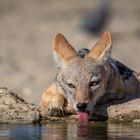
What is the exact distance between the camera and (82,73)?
42.8 ft

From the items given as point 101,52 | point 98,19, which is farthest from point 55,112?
point 98,19

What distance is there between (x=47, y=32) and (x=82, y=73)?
1555cm

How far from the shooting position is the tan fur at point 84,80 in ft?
42.6

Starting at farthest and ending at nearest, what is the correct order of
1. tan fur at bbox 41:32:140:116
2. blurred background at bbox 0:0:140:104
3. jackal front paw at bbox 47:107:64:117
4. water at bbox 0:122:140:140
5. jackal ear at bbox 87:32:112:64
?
blurred background at bbox 0:0:140:104
jackal ear at bbox 87:32:112:64
jackal front paw at bbox 47:107:64:117
tan fur at bbox 41:32:140:116
water at bbox 0:122:140:140

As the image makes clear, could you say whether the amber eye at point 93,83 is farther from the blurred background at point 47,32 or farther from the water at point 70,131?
the blurred background at point 47,32

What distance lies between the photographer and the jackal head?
12836mm

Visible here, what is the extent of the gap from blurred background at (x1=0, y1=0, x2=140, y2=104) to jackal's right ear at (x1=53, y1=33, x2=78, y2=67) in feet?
12.9

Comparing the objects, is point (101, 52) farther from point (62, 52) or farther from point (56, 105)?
point (56, 105)

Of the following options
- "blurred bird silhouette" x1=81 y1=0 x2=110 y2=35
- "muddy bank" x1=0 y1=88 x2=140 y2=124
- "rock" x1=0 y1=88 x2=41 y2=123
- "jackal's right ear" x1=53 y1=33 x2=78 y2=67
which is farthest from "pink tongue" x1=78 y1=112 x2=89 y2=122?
"blurred bird silhouette" x1=81 y1=0 x2=110 y2=35

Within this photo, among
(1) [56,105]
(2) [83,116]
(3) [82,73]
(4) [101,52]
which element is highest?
(4) [101,52]

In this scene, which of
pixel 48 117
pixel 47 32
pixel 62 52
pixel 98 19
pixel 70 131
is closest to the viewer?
pixel 70 131

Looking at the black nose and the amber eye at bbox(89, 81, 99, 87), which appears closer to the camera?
the black nose

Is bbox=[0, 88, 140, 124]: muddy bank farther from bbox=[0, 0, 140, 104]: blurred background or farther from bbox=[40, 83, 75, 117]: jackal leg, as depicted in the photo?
bbox=[0, 0, 140, 104]: blurred background

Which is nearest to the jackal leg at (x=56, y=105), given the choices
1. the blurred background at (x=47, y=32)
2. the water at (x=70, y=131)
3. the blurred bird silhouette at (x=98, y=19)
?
the water at (x=70, y=131)
